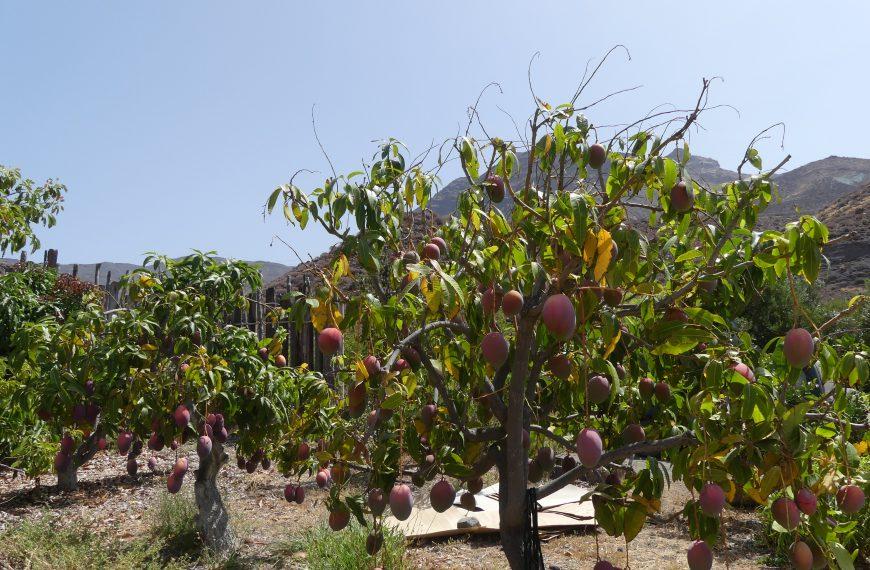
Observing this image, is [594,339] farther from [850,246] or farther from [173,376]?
[850,246]

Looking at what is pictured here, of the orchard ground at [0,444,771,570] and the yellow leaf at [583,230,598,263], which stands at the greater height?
the yellow leaf at [583,230,598,263]

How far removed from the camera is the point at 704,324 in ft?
6.14

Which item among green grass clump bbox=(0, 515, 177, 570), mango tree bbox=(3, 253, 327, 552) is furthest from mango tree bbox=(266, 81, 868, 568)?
green grass clump bbox=(0, 515, 177, 570)

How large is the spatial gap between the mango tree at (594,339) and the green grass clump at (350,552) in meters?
1.44

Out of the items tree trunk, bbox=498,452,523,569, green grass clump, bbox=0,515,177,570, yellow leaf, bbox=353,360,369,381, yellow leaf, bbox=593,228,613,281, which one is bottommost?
green grass clump, bbox=0,515,177,570

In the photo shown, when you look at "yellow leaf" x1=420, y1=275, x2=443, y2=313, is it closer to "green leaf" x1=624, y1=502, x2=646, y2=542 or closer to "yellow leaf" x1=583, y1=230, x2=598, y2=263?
"yellow leaf" x1=583, y1=230, x2=598, y2=263

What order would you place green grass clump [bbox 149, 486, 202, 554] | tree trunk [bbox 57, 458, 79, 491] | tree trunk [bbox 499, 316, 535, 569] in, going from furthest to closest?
tree trunk [bbox 57, 458, 79, 491] < green grass clump [bbox 149, 486, 202, 554] < tree trunk [bbox 499, 316, 535, 569]

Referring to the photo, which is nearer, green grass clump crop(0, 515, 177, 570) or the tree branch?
the tree branch

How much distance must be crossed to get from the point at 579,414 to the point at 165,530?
3.14 m

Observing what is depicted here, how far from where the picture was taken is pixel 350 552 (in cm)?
366

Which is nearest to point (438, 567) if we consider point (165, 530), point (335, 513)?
point (165, 530)

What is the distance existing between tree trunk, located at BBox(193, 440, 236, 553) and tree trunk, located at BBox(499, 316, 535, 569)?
7.79 feet

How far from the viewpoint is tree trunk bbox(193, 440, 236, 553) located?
4.08 metres

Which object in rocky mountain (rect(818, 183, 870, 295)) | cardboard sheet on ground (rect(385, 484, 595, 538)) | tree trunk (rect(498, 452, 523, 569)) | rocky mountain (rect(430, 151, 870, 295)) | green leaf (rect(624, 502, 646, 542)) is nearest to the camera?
green leaf (rect(624, 502, 646, 542))
